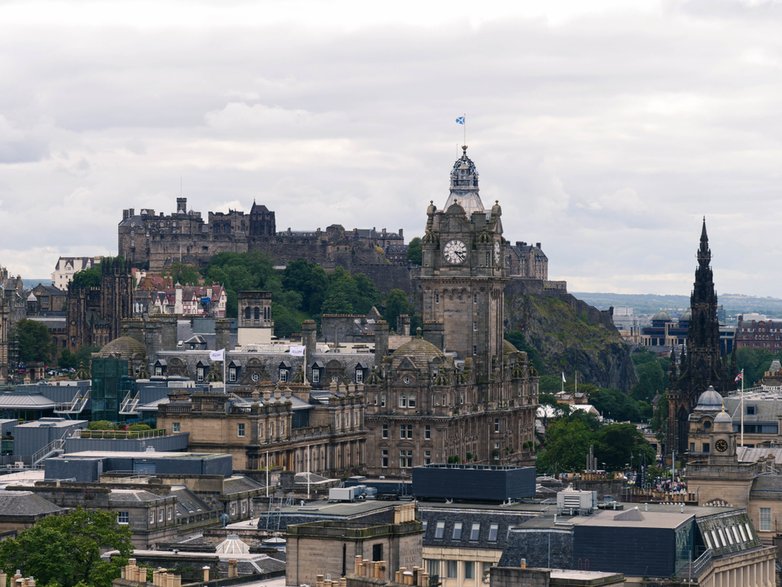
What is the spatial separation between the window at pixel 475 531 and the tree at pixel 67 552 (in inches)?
616

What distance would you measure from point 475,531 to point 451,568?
113 inches

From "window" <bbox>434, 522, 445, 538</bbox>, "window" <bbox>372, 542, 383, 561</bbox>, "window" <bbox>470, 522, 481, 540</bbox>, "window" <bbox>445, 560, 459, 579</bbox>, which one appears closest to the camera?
"window" <bbox>372, 542, 383, 561</bbox>

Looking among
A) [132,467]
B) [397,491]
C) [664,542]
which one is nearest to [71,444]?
[132,467]

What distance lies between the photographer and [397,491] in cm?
15838

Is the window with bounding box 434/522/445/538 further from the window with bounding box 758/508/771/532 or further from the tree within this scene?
the window with bounding box 758/508/771/532

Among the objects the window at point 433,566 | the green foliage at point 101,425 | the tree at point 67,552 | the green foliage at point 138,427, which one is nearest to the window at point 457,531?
the window at point 433,566

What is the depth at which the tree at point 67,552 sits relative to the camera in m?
119

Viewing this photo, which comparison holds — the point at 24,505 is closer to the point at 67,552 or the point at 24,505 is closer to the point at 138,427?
the point at 67,552

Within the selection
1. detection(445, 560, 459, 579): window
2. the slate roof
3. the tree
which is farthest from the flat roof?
detection(445, 560, 459, 579): window

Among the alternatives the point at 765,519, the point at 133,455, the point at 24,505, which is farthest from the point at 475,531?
the point at 133,455

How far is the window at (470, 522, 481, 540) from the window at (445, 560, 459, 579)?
1.86 m

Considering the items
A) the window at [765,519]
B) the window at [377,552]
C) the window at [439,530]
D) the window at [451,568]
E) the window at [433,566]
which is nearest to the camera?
the window at [377,552]

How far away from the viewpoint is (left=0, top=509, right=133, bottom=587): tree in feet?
391

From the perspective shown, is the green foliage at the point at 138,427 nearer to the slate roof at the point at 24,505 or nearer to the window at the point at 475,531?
the slate roof at the point at 24,505
